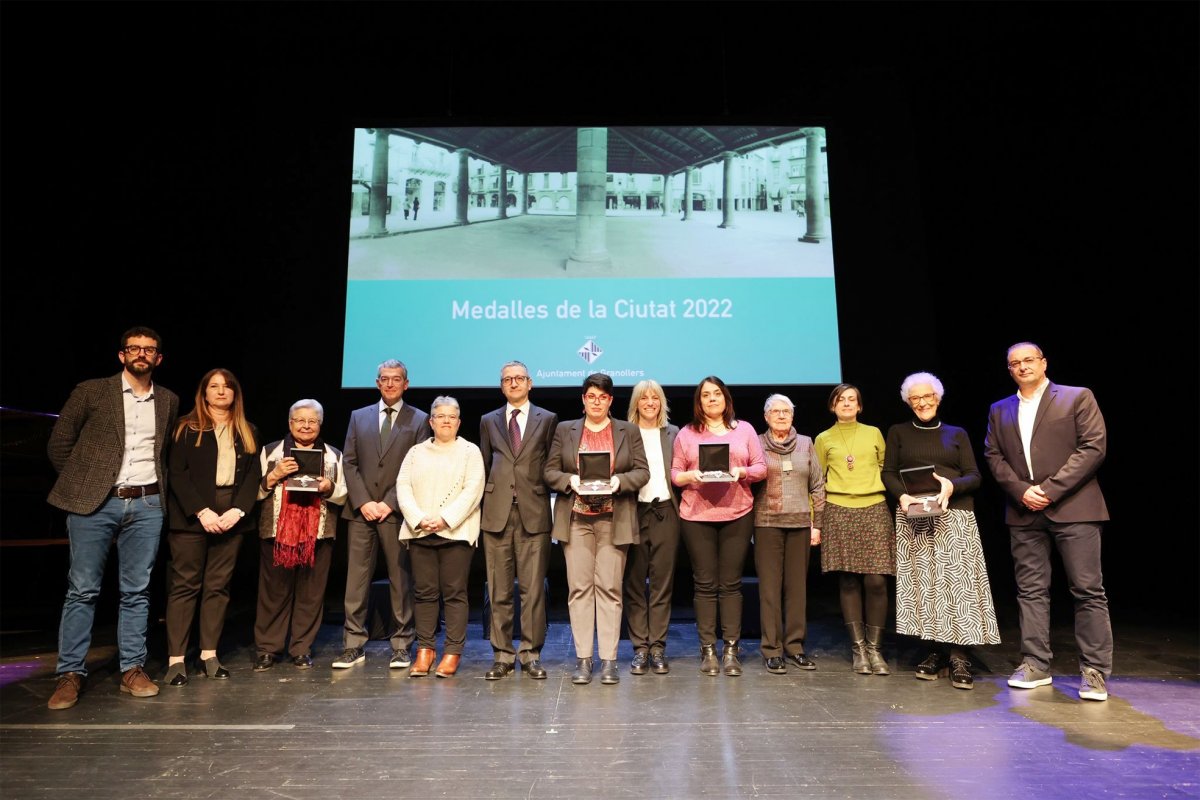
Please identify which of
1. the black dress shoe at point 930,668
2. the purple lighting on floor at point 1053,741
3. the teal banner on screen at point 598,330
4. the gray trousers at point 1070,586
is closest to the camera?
the purple lighting on floor at point 1053,741

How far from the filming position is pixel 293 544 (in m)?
3.71

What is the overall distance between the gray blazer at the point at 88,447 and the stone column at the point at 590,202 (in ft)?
10.0

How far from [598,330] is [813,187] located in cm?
200

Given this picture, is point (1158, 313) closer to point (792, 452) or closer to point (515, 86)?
point (792, 452)

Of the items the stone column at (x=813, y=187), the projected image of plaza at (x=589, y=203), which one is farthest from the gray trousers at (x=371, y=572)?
the stone column at (x=813, y=187)

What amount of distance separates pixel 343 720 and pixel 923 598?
8.80 ft

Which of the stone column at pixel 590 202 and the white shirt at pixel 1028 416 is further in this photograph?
the stone column at pixel 590 202

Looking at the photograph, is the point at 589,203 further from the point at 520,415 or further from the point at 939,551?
the point at 939,551

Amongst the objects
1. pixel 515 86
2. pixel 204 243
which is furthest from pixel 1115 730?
pixel 204 243

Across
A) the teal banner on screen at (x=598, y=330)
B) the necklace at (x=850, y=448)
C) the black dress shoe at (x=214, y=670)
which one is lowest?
the black dress shoe at (x=214, y=670)

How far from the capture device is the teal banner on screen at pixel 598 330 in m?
5.23

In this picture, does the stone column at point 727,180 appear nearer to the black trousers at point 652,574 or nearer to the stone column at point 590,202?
the stone column at point 590,202

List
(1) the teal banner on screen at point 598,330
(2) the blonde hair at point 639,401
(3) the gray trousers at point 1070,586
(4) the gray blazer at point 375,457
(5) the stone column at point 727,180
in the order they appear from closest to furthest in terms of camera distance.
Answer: (3) the gray trousers at point 1070,586
(2) the blonde hair at point 639,401
(4) the gray blazer at point 375,457
(1) the teal banner on screen at point 598,330
(5) the stone column at point 727,180

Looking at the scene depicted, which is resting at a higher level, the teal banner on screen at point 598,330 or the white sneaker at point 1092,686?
the teal banner on screen at point 598,330
